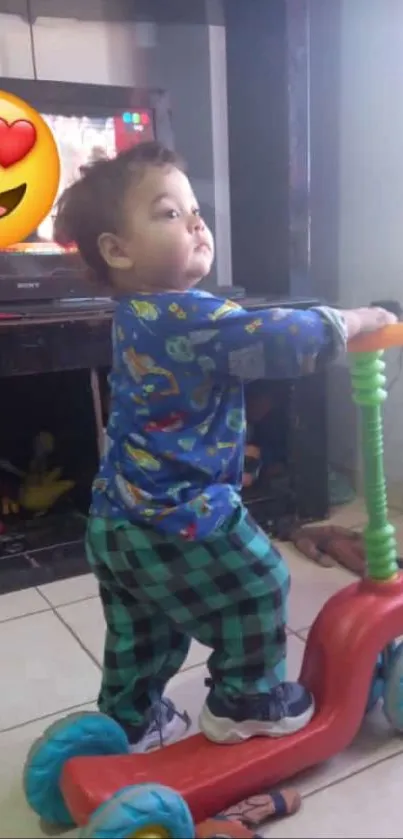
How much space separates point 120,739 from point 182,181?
0.66 m

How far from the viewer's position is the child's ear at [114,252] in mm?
938

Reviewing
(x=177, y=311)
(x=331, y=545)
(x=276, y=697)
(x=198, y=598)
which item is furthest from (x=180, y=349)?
(x=331, y=545)

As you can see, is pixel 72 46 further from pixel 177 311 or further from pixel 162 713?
pixel 162 713

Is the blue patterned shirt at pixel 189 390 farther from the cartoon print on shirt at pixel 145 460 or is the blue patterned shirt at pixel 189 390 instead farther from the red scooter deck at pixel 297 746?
the red scooter deck at pixel 297 746

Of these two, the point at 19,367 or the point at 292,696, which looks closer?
the point at 292,696

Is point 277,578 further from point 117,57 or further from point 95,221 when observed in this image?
point 117,57

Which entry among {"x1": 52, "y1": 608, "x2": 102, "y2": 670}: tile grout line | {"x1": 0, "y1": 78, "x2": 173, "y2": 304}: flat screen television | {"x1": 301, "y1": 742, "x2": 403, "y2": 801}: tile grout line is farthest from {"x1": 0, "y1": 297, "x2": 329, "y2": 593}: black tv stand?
{"x1": 301, "y1": 742, "x2": 403, "y2": 801}: tile grout line

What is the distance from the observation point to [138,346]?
90cm

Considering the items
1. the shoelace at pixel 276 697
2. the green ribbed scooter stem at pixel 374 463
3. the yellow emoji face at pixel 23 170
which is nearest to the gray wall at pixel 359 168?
the yellow emoji face at pixel 23 170

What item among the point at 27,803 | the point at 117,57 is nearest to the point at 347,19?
the point at 117,57

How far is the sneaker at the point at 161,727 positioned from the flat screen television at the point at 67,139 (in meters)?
0.96

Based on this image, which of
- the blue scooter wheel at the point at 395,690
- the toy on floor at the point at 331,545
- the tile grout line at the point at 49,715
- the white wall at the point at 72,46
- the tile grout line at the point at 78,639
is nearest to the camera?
the blue scooter wheel at the point at 395,690

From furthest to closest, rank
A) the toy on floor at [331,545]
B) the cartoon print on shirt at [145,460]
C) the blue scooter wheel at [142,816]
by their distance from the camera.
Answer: the toy on floor at [331,545] → the cartoon print on shirt at [145,460] → the blue scooter wheel at [142,816]

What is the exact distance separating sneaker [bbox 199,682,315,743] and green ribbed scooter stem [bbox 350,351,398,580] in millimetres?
203
